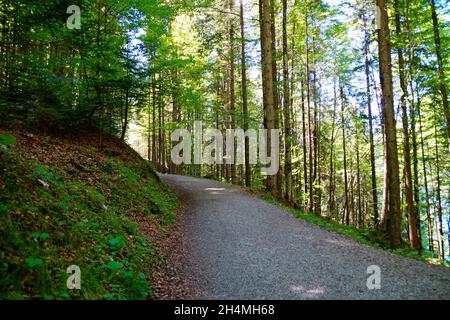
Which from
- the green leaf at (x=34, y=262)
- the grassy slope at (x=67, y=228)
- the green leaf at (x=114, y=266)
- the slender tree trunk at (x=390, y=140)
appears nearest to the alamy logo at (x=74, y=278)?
the grassy slope at (x=67, y=228)

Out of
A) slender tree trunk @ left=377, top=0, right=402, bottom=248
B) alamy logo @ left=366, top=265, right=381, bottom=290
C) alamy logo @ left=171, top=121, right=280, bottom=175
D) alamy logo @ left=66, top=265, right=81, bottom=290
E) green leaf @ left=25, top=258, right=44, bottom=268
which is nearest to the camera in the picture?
green leaf @ left=25, top=258, right=44, bottom=268

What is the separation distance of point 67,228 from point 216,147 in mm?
25607

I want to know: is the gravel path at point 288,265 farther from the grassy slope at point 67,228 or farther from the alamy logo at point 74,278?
the alamy logo at point 74,278

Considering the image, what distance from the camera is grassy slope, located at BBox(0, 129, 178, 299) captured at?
3564mm

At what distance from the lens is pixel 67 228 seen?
15.9 ft

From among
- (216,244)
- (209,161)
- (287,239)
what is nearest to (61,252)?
(216,244)

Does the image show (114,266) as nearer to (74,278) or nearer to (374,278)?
(74,278)

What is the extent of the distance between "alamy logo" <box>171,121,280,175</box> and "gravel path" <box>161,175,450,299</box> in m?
15.2

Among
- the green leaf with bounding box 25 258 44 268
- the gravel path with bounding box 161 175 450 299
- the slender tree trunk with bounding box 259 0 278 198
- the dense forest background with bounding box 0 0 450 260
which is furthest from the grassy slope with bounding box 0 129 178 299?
the slender tree trunk with bounding box 259 0 278 198

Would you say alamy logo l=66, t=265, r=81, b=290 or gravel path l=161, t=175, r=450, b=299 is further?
gravel path l=161, t=175, r=450, b=299

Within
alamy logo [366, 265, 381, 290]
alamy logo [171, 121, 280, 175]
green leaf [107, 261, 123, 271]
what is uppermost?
alamy logo [171, 121, 280, 175]

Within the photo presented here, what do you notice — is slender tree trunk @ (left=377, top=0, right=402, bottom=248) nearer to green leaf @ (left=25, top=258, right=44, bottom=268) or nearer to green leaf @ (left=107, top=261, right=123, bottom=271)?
green leaf @ (left=107, top=261, right=123, bottom=271)

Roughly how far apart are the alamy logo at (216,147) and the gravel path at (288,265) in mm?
15155

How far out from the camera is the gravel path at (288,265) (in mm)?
4977
